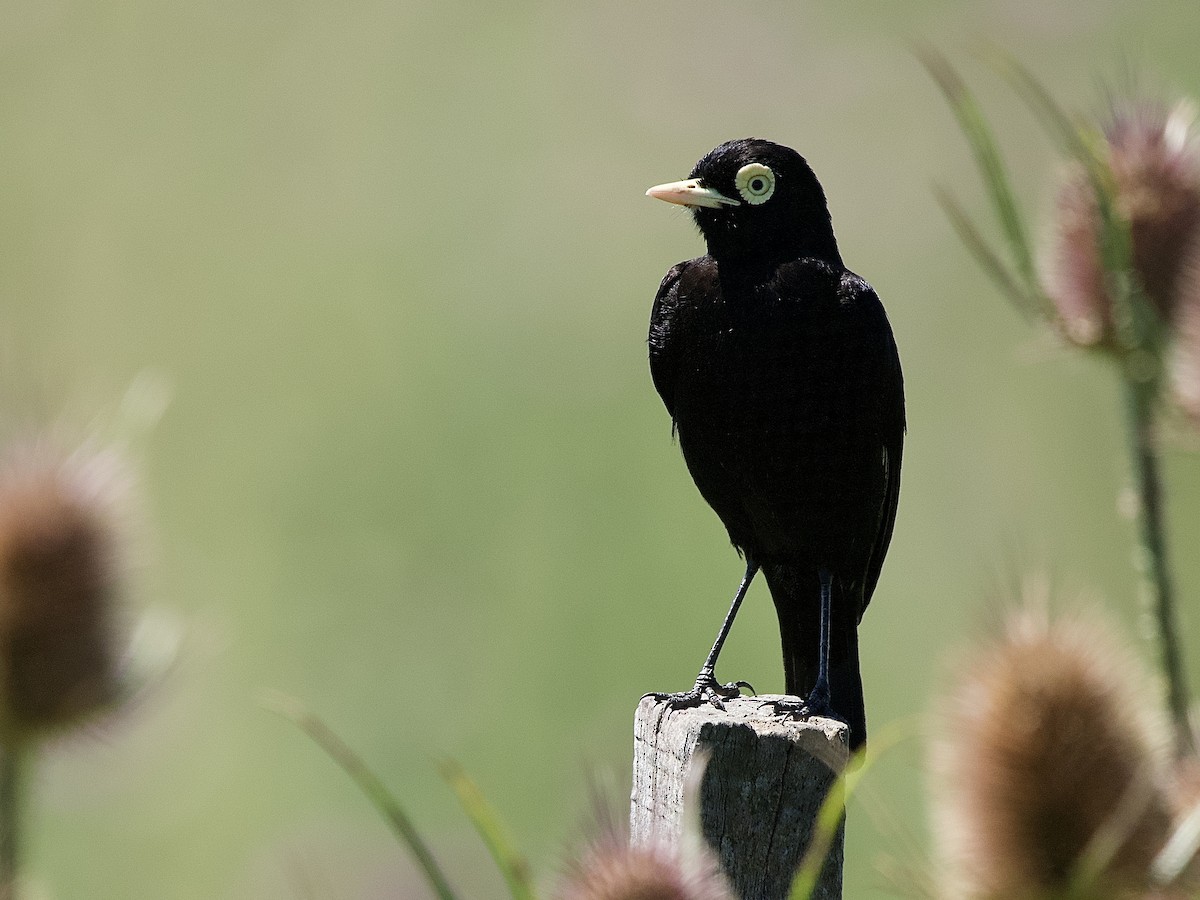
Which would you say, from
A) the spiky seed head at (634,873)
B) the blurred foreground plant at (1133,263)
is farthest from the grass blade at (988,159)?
the spiky seed head at (634,873)

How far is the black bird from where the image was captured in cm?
362

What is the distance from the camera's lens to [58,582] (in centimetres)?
430

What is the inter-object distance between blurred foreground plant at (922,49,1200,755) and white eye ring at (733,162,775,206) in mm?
600

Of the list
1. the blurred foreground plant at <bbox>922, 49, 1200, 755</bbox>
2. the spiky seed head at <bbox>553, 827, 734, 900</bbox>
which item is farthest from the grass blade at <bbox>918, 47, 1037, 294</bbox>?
the spiky seed head at <bbox>553, 827, 734, 900</bbox>

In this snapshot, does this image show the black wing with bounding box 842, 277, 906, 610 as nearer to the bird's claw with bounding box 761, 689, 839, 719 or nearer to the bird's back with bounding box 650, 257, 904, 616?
the bird's back with bounding box 650, 257, 904, 616

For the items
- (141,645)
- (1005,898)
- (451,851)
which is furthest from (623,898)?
(451,851)

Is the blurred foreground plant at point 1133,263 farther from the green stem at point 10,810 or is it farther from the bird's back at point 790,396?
the green stem at point 10,810

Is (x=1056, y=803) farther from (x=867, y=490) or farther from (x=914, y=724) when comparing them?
(x=914, y=724)

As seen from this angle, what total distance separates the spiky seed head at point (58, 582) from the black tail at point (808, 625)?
75.7 inches

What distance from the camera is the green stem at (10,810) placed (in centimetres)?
313

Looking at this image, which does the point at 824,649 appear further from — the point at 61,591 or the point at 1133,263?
the point at 61,591

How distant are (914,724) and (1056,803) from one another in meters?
1.12

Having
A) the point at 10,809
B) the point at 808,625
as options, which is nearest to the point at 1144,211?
the point at 808,625

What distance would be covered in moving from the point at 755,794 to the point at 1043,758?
1151mm
